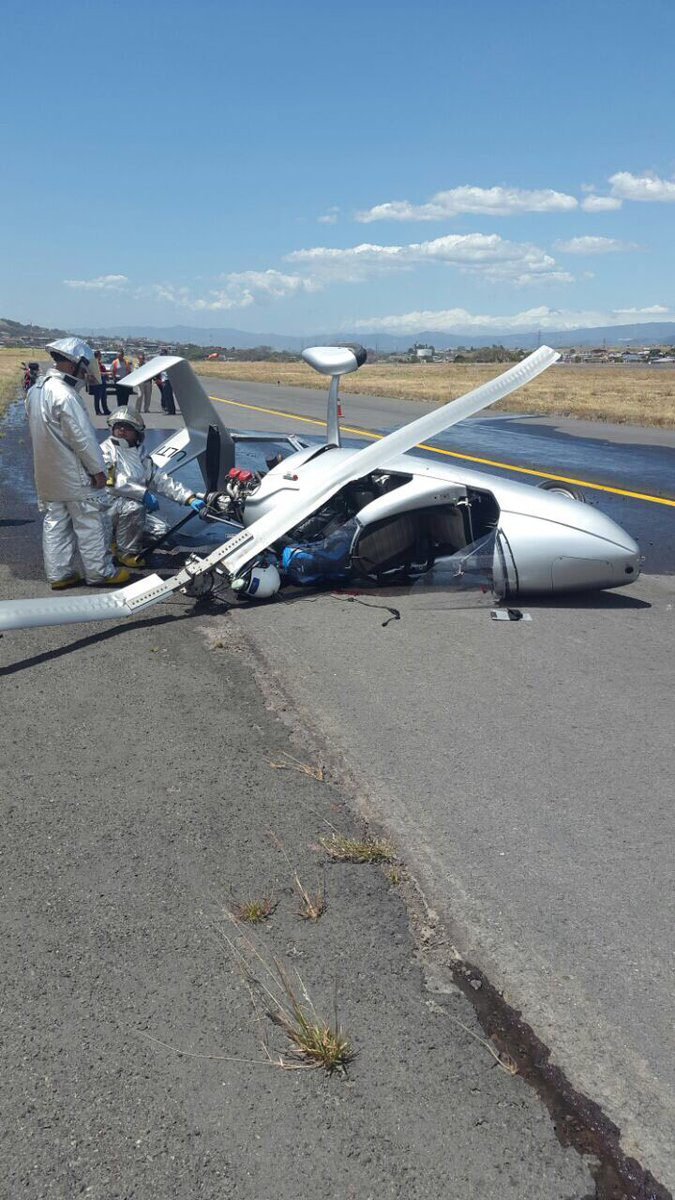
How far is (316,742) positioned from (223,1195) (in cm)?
273

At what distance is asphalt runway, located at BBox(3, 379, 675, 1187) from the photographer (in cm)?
297

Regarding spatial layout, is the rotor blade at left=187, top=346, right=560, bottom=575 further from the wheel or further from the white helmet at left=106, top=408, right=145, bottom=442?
the white helmet at left=106, top=408, right=145, bottom=442

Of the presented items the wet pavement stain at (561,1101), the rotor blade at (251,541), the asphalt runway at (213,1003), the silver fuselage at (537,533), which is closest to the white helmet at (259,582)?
the rotor blade at (251,541)

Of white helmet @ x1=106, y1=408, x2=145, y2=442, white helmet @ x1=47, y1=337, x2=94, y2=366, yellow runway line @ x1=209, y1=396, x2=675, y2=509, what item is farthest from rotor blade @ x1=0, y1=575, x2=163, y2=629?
yellow runway line @ x1=209, y1=396, x2=675, y2=509

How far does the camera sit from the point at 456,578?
7504 mm

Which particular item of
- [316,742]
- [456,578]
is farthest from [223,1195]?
[456,578]

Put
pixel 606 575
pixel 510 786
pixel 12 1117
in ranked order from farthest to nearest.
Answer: pixel 606 575
pixel 510 786
pixel 12 1117

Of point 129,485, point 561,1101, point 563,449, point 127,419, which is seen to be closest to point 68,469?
point 129,485

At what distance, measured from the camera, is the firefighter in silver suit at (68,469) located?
8008 mm

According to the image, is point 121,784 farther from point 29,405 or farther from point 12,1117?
point 29,405

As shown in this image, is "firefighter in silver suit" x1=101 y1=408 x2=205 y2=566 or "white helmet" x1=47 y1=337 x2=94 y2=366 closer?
"white helmet" x1=47 y1=337 x2=94 y2=366

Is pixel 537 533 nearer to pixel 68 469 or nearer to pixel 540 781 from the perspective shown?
pixel 540 781

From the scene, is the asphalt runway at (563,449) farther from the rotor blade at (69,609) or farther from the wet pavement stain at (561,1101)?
the wet pavement stain at (561,1101)

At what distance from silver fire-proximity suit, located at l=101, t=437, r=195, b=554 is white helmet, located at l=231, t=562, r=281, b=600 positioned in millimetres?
1667
